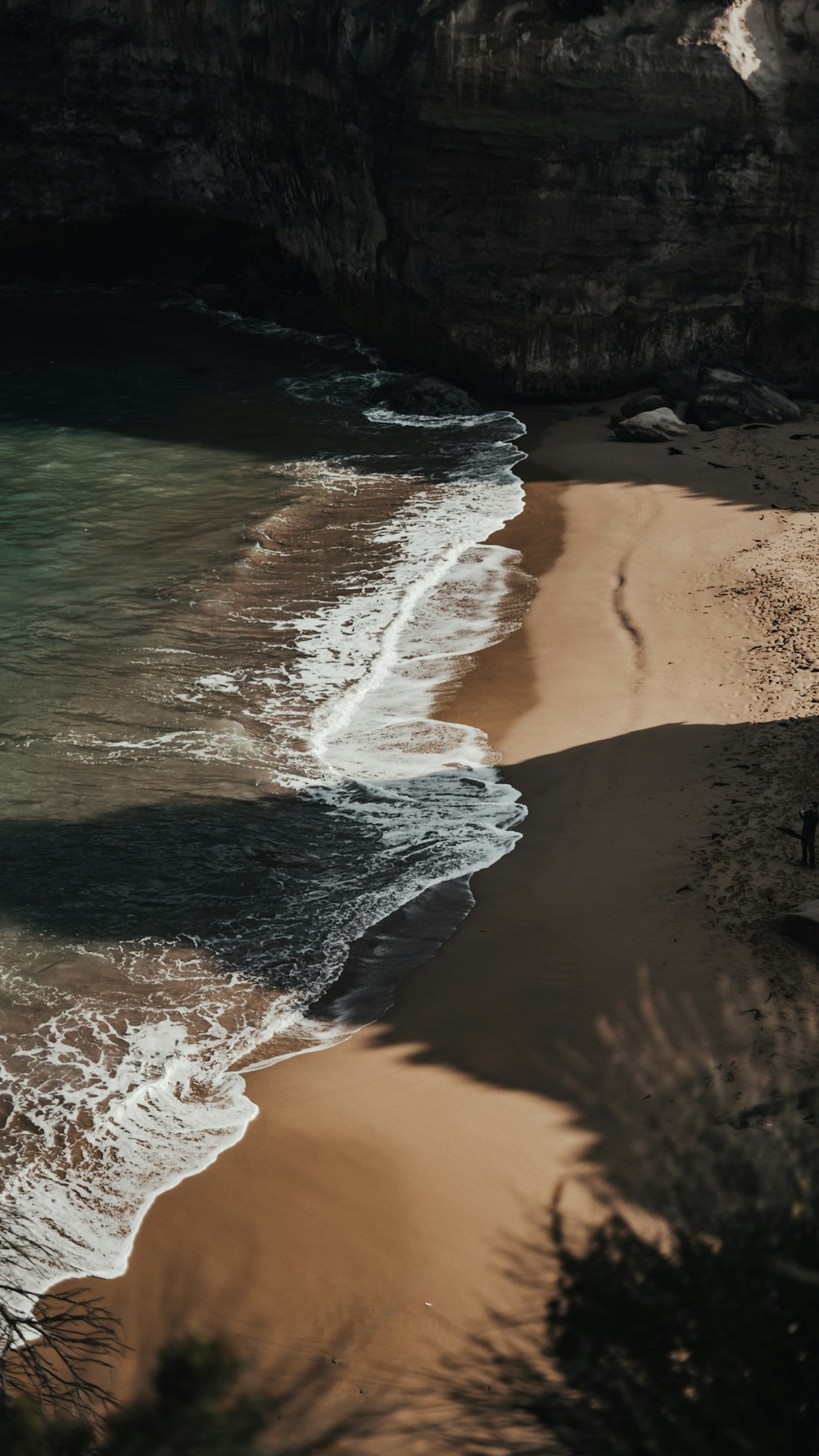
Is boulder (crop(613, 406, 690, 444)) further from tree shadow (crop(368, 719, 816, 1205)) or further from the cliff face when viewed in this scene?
tree shadow (crop(368, 719, 816, 1205))

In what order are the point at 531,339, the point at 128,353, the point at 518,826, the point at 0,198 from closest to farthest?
the point at 518,826 → the point at 531,339 → the point at 128,353 → the point at 0,198

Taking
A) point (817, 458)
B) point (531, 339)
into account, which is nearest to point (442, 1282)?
point (817, 458)

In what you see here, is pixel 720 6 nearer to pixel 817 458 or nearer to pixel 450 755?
pixel 817 458

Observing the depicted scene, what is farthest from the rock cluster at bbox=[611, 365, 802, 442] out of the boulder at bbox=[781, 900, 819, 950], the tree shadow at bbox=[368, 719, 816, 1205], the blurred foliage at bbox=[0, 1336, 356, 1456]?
the blurred foliage at bbox=[0, 1336, 356, 1456]

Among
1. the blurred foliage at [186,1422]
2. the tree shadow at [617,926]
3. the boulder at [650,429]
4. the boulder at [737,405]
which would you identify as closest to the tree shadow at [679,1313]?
the tree shadow at [617,926]

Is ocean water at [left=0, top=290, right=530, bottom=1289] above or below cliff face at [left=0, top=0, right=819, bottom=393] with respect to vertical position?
below

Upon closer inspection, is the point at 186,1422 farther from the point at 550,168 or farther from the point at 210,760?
the point at 550,168

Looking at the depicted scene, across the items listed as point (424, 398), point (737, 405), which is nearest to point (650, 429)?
point (737, 405)
